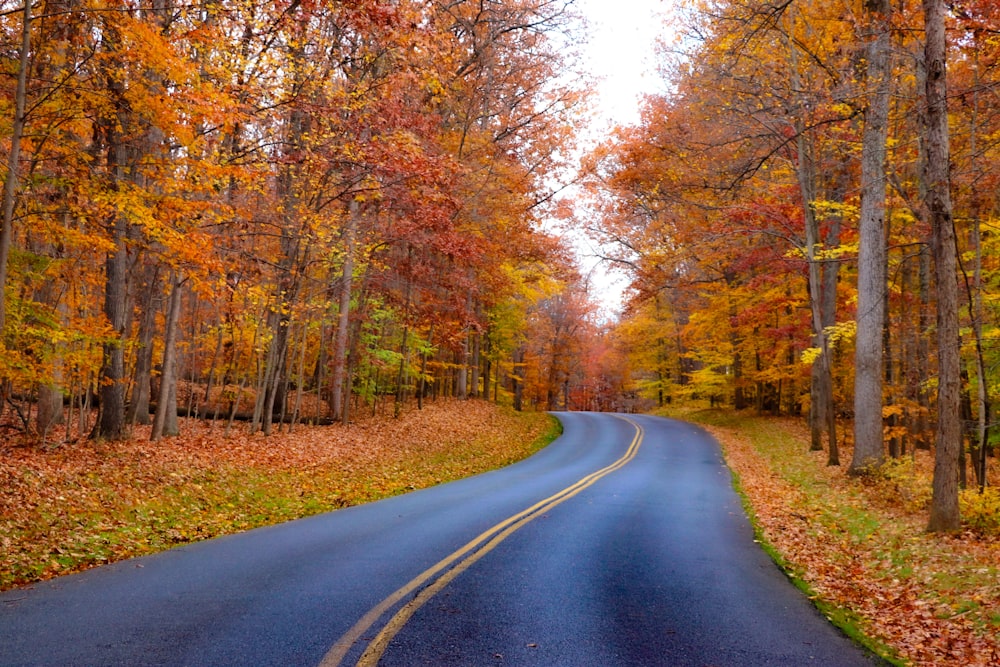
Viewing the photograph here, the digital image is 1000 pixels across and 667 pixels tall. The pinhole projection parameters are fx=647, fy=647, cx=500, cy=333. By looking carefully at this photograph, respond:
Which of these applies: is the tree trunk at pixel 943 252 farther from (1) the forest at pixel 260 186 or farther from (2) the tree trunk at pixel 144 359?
(2) the tree trunk at pixel 144 359

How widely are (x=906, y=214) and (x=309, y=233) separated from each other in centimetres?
1506

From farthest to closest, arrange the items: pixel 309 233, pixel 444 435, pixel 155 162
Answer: pixel 444 435
pixel 309 233
pixel 155 162

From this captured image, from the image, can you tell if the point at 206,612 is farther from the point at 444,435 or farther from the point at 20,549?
the point at 444,435

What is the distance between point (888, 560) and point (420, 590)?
6.24 meters

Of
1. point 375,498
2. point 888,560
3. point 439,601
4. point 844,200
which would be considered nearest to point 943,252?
point 888,560

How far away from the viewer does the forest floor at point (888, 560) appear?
18.8ft

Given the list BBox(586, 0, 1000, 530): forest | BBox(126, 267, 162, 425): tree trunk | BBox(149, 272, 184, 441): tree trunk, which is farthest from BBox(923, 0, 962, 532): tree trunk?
BBox(126, 267, 162, 425): tree trunk

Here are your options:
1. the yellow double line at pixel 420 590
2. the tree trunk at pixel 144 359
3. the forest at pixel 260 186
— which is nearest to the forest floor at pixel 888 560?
the yellow double line at pixel 420 590

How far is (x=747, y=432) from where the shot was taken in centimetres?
2933

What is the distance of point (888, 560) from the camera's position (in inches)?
330

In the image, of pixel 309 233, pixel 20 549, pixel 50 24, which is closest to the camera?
pixel 20 549

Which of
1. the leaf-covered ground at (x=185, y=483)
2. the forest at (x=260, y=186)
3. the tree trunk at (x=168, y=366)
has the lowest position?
the leaf-covered ground at (x=185, y=483)

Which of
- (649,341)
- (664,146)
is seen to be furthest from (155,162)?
(649,341)

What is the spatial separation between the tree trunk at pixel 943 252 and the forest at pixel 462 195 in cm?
4
